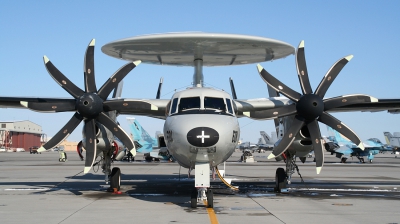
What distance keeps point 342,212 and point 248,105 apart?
683cm

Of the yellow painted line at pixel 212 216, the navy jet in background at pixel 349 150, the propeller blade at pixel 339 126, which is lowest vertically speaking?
the yellow painted line at pixel 212 216

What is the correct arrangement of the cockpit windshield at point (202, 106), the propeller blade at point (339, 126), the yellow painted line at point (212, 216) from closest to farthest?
the yellow painted line at point (212, 216), the cockpit windshield at point (202, 106), the propeller blade at point (339, 126)

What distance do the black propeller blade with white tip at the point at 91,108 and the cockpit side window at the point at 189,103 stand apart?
3.11 meters

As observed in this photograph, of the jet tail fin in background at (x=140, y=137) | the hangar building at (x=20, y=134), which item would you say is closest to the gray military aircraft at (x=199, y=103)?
the jet tail fin in background at (x=140, y=137)

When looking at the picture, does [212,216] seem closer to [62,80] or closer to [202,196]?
[202,196]

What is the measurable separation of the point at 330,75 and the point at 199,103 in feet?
18.7

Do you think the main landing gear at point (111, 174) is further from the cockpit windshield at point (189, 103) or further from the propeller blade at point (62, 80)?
the cockpit windshield at point (189, 103)

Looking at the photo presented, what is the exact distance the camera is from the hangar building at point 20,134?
124 m

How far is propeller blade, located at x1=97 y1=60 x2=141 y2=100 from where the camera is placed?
16250mm

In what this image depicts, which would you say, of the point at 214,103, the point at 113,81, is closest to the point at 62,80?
the point at 113,81

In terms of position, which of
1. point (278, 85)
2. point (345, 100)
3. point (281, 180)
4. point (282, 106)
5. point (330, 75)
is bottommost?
point (281, 180)

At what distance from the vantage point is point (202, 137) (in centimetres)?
1203

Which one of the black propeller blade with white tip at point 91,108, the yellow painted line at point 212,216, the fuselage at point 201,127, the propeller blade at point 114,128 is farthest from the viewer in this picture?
the propeller blade at point 114,128

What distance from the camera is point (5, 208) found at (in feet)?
40.7
